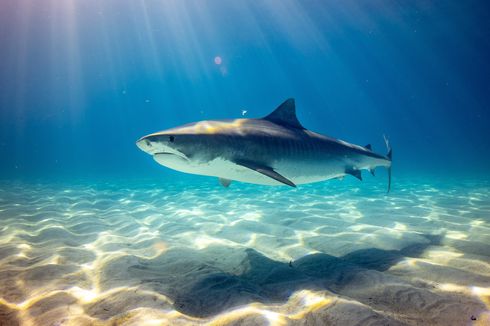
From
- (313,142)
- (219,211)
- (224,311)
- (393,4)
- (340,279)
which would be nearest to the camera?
(224,311)

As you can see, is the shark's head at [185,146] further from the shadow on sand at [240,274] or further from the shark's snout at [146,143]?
the shadow on sand at [240,274]

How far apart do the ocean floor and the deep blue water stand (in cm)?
1610

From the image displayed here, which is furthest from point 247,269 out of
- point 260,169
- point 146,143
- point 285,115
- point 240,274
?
point 285,115

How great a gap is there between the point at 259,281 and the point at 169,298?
115cm

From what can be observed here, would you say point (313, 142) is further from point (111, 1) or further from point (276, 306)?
point (111, 1)

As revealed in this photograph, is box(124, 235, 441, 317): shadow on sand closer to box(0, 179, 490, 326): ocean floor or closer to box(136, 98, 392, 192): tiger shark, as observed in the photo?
box(0, 179, 490, 326): ocean floor

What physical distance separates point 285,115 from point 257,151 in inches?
60.9

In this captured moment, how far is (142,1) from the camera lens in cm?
3916

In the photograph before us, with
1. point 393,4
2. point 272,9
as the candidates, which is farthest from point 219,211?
point 272,9

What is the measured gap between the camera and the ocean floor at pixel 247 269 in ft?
7.68

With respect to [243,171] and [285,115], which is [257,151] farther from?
[285,115]

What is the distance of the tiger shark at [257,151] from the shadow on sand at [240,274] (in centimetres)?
125

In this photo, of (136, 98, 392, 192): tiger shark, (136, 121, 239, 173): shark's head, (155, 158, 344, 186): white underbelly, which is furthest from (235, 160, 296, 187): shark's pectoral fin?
(136, 121, 239, 173): shark's head

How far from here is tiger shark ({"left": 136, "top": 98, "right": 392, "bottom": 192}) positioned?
3.64 metres
